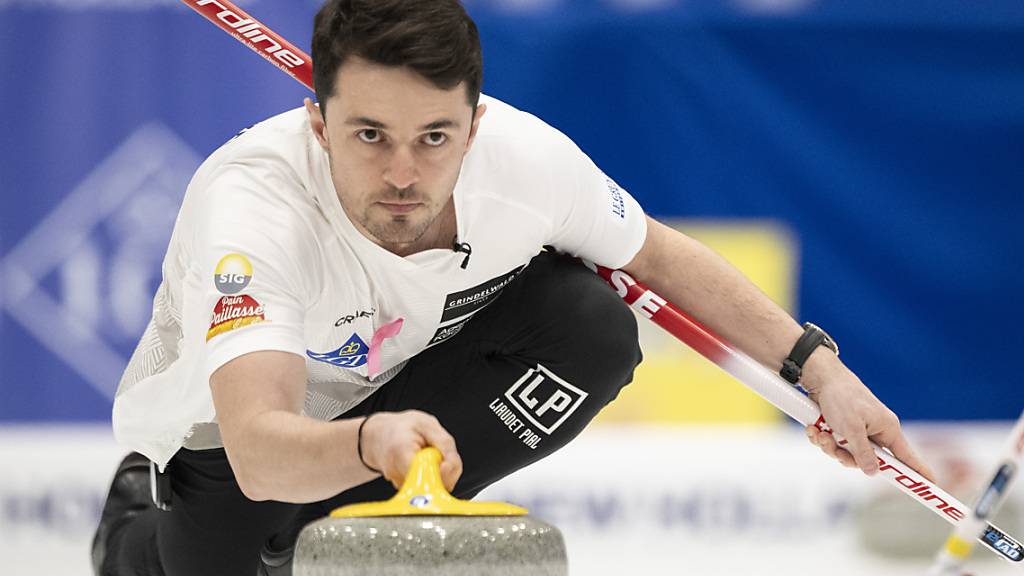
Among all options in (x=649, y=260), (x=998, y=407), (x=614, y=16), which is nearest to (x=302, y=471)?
(x=649, y=260)

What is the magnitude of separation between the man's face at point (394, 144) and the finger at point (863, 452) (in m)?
0.98

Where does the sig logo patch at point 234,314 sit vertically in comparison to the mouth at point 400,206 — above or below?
below

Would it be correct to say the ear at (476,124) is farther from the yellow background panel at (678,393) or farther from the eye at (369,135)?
the yellow background panel at (678,393)

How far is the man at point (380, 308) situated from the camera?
215 cm

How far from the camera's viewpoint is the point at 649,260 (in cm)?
294

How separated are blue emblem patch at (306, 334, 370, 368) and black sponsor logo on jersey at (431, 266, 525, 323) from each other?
0.55 ft

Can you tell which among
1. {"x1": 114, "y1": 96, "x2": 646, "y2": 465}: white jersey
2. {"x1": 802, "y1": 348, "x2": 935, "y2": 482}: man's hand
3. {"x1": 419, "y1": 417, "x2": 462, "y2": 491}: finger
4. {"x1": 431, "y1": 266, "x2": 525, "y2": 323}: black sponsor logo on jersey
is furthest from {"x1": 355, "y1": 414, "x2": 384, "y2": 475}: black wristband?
{"x1": 802, "y1": 348, "x2": 935, "y2": 482}: man's hand

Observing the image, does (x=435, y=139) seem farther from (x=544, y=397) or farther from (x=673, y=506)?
(x=673, y=506)

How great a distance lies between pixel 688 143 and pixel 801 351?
6.28ft

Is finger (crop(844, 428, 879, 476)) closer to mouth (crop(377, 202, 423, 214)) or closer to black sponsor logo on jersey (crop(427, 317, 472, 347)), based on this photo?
black sponsor logo on jersey (crop(427, 317, 472, 347))

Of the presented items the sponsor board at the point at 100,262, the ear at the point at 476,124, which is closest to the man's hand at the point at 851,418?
the ear at the point at 476,124

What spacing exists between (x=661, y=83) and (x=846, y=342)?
1050 mm

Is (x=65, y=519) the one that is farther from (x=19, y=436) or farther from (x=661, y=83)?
(x=661, y=83)

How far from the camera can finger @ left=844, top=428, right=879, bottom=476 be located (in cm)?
278
